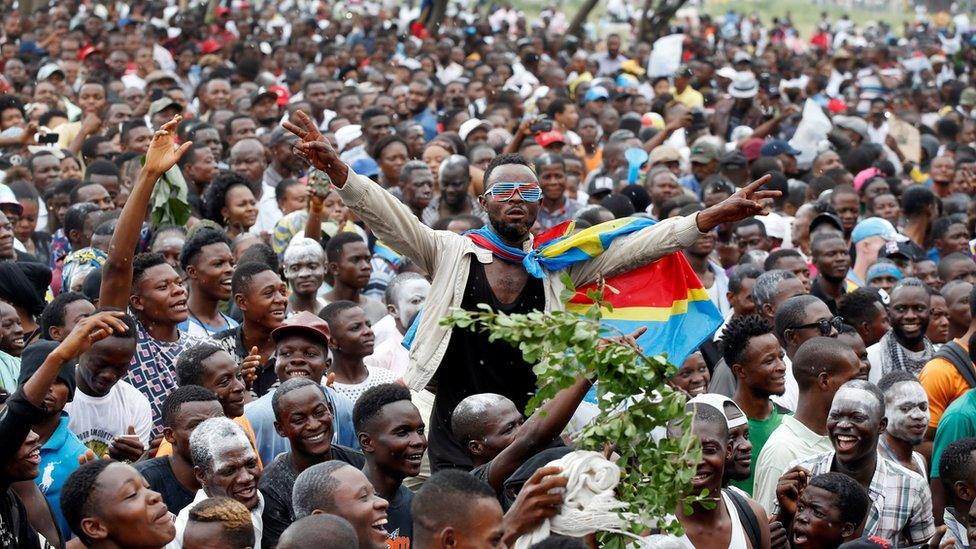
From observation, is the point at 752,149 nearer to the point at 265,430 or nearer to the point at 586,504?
the point at 265,430

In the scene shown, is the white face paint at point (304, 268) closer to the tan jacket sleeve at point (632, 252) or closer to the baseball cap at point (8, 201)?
the baseball cap at point (8, 201)

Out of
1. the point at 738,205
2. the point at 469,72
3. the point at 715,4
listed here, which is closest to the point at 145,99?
the point at 469,72

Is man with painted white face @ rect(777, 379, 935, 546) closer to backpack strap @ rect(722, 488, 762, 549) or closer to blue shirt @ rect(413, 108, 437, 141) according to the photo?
backpack strap @ rect(722, 488, 762, 549)

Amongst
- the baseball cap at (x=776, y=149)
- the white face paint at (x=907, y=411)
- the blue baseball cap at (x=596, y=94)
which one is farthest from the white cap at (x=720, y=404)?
the blue baseball cap at (x=596, y=94)

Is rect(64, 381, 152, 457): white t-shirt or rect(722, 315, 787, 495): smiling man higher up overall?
rect(64, 381, 152, 457): white t-shirt

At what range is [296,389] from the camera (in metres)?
6.23

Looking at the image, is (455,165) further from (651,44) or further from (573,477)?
(651,44)

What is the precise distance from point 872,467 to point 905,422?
1.73ft

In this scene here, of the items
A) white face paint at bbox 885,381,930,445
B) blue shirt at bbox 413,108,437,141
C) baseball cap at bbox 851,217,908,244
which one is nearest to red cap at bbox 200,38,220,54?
blue shirt at bbox 413,108,437,141

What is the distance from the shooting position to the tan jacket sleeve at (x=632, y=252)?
20.8 ft

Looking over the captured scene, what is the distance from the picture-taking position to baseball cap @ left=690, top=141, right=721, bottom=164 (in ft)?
44.4

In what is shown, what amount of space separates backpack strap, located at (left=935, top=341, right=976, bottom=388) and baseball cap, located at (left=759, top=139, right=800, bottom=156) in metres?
7.10

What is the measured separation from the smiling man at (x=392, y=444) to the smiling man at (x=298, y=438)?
0.16 meters

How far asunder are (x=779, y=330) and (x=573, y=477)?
12.2 feet
